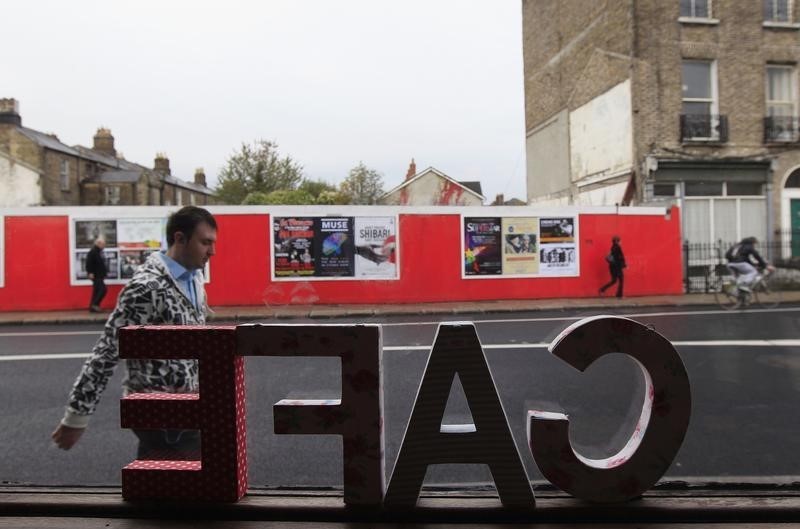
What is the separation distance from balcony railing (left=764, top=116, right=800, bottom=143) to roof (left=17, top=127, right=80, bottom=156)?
34.7 meters

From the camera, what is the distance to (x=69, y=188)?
3525 centimetres

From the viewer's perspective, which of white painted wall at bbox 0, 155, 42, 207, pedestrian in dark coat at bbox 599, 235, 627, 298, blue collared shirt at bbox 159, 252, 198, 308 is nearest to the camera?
blue collared shirt at bbox 159, 252, 198, 308

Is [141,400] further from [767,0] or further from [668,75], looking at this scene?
[767,0]

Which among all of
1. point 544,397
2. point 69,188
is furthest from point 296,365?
point 69,188

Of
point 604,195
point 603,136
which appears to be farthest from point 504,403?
point 603,136

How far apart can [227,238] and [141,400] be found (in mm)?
12841

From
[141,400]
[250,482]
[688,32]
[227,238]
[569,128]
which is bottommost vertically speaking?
[250,482]

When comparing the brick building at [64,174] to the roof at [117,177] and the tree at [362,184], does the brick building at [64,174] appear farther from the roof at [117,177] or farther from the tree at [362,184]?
the tree at [362,184]

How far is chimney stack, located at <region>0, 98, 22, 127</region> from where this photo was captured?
32719 mm

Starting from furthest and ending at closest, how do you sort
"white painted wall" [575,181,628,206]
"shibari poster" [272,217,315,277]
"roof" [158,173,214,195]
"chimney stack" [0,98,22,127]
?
"roof" [158,173,214,195], "chimney stack" [0,98,22,127], "white painted wall" [575,181,628,206], "shibari poster" [272,217,315,277]

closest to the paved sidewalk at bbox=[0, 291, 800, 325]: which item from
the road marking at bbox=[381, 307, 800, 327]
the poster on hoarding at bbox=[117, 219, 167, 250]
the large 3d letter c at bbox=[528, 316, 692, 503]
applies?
the road marking at bbox=[381, 307, 800, 327]

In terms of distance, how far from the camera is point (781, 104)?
19469mm

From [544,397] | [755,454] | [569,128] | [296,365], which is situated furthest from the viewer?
[569,128]

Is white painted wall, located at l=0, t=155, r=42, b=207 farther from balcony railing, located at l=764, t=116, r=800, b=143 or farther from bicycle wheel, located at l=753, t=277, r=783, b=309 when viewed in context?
balcony railing, located at l=764, t=116, r=800, b=143
